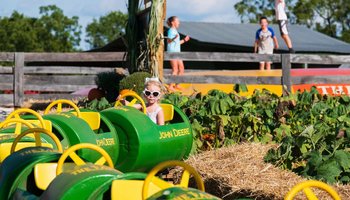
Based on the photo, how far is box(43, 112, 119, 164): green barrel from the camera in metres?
6.72

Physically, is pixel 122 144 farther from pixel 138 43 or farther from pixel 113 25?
pixel 113 25

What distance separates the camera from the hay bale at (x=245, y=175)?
5.61 m

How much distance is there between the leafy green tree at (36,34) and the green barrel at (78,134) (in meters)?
45.6

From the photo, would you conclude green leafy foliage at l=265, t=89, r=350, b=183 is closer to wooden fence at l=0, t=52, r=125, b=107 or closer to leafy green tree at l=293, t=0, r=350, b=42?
wooden fence at l=0, t=52, r=125, b=107

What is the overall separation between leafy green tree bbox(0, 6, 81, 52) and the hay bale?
1806 inches

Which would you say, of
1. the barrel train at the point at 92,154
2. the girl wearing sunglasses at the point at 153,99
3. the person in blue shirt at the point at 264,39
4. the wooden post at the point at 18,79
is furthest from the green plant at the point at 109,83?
the girl wearing sunglasses at the point at 153,99

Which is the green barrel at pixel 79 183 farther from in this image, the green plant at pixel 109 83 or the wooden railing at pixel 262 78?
the wooden railing at pixel 262 78

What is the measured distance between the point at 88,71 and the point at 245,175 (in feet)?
36.5

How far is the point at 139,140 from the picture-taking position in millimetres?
7375

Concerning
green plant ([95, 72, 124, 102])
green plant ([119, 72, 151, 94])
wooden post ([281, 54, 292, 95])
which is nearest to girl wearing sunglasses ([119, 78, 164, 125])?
green plant ([119, 72, 151, 94])

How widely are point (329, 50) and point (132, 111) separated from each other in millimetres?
19014

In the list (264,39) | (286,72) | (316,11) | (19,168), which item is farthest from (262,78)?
(316,11)

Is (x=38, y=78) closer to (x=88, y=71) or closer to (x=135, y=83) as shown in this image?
(x=88, y=71)

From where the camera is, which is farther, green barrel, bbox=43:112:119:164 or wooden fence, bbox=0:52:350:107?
wooden fence, bbox=0:52:350:107
